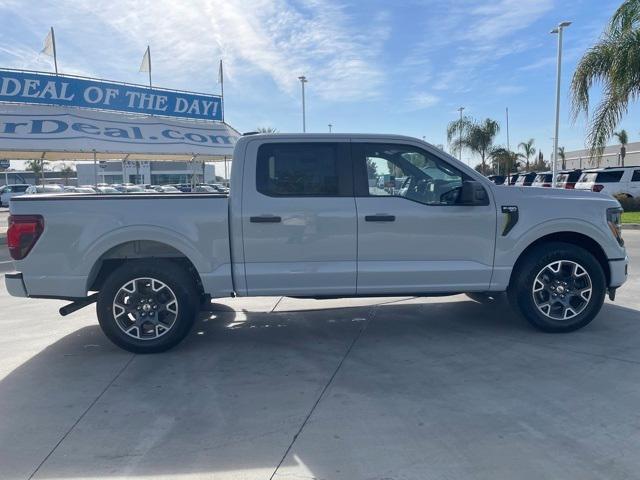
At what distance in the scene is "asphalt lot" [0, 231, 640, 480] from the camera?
3.01 meters

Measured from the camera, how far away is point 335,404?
12.3 feet

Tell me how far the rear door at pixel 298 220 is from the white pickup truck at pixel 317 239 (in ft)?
0.03

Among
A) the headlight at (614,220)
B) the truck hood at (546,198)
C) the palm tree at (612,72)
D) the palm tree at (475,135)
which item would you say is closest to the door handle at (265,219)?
the truck hood at (546,198)

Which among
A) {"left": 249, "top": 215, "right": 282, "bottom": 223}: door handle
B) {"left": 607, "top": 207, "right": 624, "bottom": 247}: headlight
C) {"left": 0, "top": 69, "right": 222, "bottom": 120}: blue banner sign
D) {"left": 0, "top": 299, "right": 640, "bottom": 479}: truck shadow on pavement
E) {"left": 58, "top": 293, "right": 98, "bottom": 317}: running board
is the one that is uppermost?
{"left": 0, "top": 69, "right": 222, "bottom": 120}: blue banner sign

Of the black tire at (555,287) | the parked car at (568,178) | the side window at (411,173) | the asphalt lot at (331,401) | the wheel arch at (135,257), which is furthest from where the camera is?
the parked car at (568,178)

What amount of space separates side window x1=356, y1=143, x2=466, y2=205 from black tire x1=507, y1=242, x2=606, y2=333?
107 centimetres

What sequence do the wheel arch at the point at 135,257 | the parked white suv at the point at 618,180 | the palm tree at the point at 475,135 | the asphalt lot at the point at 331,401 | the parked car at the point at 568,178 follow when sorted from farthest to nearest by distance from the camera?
the palm tree at the point at 475,135, the parked car at the point at 568,178, the parked white suv at the point at 618,180, the wheel arch at the point at 135,257, the asphalt lot at the point at 331,401

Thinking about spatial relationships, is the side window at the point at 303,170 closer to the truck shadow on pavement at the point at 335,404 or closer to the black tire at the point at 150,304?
the black tire at the point at 150,304

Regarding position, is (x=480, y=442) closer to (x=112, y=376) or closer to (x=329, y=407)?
(x=329, y=407)

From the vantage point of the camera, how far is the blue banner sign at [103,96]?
707 inches

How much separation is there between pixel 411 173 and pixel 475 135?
1526 inches

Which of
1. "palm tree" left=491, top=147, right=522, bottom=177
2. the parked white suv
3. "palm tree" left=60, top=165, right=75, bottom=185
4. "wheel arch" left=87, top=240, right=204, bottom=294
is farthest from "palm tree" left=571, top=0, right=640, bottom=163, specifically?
"palm tree" left=60, top=165, right=75, bottom=185

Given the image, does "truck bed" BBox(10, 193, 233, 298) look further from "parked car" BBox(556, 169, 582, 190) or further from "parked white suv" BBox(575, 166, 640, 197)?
"parked car" BBox(556, 169, 582, 190)

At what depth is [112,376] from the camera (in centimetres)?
438
